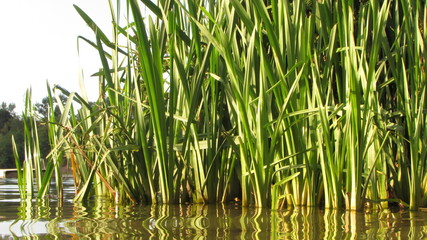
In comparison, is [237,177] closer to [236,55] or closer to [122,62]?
[236,55]

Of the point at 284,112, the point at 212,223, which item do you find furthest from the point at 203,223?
the point at 284,112

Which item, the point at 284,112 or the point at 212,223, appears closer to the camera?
the point at 212,223

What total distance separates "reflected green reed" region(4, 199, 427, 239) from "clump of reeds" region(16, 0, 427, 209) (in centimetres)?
14

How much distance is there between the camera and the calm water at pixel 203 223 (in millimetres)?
1208

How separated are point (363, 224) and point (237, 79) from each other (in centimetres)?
67

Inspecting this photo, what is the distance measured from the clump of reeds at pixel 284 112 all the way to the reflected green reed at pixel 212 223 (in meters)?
0.14

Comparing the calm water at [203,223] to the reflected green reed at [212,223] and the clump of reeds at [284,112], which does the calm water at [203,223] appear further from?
the clump of reeds at [284,112]

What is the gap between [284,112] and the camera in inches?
69.8

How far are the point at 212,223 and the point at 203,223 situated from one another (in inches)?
1.0

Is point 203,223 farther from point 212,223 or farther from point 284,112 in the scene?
point 284,112

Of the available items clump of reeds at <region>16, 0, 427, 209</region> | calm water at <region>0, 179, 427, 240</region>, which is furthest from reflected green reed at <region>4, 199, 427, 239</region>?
clump of reeds at <region>16, 0, 427, 209</region>

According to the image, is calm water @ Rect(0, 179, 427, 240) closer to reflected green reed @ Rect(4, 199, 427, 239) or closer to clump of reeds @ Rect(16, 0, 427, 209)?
reflected green reed @ Rect(4, 199, 427, 239)

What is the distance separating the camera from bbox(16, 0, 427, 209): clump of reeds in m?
1.69

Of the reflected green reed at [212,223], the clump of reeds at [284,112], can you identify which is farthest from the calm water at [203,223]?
the clump of reeds at [284,112]
